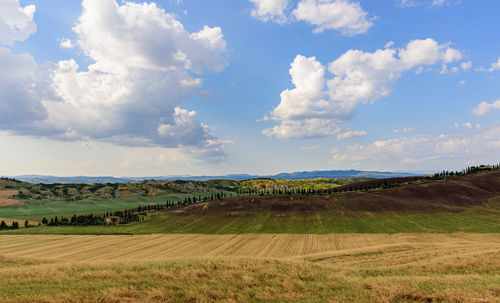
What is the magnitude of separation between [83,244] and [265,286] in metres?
73.4

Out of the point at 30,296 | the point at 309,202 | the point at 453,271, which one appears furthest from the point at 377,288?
the point at 309,202

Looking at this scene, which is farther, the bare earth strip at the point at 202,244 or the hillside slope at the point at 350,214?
the hillside slope at the point at 350,214

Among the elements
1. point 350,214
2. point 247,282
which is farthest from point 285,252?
point 350,214

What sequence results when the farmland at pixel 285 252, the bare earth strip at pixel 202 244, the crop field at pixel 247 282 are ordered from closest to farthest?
the crop field at pixel 247 282
the farmland at pixel 285 252
the bare earth strip at pixel 202 244

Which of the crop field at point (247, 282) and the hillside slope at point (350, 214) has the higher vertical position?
the crop field at point (247, 282)

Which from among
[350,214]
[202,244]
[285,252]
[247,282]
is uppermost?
[247,282]

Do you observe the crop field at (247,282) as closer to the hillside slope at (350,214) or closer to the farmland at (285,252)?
the farmland at (285,252)

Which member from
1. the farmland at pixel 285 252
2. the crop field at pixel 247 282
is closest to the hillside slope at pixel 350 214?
the farmland at pixel 285 252

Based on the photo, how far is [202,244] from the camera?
245ft

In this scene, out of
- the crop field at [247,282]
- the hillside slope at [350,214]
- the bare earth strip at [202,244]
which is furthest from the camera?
the hillside slope at [350,214]

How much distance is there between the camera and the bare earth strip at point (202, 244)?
60022 millimetres

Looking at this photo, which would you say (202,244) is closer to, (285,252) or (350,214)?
(285,252)

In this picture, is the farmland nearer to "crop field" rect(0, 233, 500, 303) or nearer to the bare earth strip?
"crop field" rect(0, 233, 500, 303)

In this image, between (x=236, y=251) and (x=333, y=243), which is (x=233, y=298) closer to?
(x=236, y=251)
